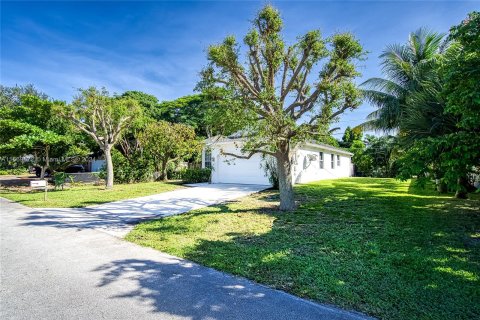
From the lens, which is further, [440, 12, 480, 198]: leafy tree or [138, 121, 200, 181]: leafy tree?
[138, 121, 200, 181]: leafy tree

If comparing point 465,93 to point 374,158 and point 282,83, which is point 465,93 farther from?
point 374,158

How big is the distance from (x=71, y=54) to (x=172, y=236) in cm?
1038

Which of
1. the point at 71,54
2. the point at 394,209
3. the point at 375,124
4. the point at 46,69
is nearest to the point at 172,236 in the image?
the point at 394,209

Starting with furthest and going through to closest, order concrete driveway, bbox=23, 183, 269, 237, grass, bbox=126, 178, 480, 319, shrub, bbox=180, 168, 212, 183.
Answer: shrub, bbox=180, 168, 212, 183 → concrete driveway, bbox=23, 183, 269, 237 → grass, bbox=126, 178, 480, 319

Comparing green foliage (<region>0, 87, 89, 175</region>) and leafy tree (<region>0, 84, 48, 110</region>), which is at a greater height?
leafy tree (<region>0, 84, 48, 110</region>)

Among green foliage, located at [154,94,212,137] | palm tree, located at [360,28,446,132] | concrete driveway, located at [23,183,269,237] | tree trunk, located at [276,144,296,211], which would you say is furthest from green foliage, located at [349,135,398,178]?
tree trunk, located at [276,144,296,211]

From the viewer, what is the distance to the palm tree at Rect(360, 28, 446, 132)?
46.4 ft

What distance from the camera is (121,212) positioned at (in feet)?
29.0

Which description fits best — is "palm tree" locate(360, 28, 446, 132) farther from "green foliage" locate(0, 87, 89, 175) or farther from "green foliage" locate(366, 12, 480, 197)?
"green foliage" locate(0, 87, 89, 175)

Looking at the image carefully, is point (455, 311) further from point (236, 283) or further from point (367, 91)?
point (367, 91)

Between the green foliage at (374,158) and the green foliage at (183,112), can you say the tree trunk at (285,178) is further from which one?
the green foliage at (183,112)

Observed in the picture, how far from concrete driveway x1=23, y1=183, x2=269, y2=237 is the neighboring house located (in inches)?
169

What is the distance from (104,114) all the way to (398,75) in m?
17.8

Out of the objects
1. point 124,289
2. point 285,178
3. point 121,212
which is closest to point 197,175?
point 121,212
